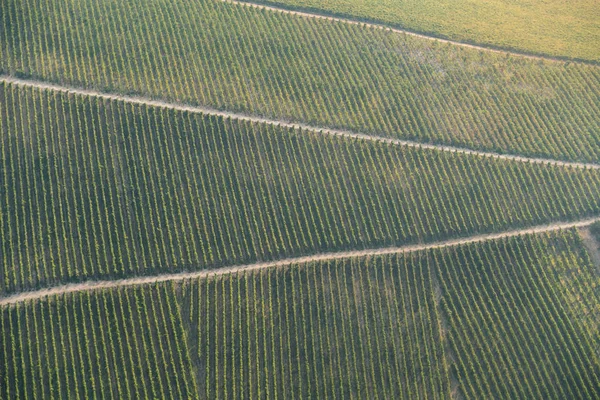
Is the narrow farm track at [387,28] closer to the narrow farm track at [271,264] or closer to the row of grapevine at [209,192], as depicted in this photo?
the row of grapevine at [209,192]

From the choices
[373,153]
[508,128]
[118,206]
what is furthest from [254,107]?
[508,128]

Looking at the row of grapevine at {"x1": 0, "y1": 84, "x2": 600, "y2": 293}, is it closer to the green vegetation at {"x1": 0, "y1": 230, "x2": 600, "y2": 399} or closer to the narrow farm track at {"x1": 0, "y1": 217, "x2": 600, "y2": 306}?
the narrow farm track at {"x1": 0, "y1": 217, "x2": 600, "y2": 306}

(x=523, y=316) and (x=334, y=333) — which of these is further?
(x=523, y=316)

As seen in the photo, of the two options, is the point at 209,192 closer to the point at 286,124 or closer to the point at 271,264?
the point at 271,264

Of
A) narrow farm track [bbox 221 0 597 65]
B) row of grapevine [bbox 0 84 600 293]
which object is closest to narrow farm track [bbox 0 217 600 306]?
row of grapevine [bbox 0 84 600 293]

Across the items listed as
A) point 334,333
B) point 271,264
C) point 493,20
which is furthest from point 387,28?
point 334,333

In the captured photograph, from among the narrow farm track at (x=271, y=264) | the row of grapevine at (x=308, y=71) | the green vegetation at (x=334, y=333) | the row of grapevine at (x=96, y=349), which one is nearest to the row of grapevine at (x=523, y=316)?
the green vegetation at (x=334, y=333)
